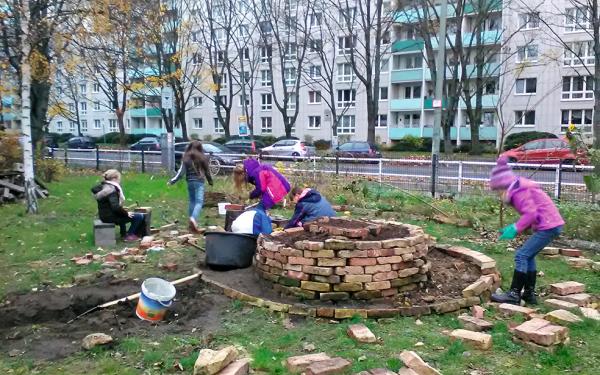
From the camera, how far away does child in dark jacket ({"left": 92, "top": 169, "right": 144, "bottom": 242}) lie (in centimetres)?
890

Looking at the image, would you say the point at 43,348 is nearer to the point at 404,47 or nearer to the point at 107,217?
the point at 107,217

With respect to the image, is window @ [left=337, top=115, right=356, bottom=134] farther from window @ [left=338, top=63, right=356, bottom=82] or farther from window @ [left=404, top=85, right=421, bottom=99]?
window @ [left=404, top=85, right=421, bottom=99]

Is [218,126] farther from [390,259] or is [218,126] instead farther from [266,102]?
[390,259]

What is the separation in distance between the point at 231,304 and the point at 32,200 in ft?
26.5

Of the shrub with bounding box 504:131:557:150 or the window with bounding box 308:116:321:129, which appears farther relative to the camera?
the window with bounding box 308:116:321:129

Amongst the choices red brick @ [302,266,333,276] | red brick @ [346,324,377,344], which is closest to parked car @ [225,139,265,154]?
red brick @ [302,266,333,276]

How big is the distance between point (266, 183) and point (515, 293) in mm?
3772

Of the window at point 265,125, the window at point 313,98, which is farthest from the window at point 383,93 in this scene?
the window at point 265,125

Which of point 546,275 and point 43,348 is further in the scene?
point 546,275

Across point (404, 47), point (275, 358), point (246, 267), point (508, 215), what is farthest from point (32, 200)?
point (404, 47)

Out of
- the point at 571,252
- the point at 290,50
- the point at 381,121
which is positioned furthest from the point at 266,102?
the point at 571,252

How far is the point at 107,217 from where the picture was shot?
9.05 metres

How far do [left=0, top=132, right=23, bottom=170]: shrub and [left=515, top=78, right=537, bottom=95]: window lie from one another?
129ft

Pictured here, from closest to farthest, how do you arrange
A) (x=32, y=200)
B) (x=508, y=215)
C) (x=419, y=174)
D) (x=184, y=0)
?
1. (x=508, y=215)
2. (x=32, y=200)
3. (x=419, y=174)
4. (x=184, y=0)
